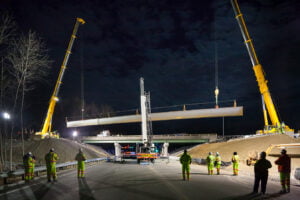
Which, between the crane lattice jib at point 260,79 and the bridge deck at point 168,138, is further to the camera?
the bridge deck at point 168,138

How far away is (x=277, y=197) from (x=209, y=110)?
34.9 meters

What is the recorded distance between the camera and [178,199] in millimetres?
7988

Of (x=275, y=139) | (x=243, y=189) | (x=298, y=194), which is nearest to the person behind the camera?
(x=298, y=194)

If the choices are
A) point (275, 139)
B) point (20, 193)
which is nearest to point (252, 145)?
point (275, 139)

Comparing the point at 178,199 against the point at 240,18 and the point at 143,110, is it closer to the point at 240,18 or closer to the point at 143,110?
the point at 143,110

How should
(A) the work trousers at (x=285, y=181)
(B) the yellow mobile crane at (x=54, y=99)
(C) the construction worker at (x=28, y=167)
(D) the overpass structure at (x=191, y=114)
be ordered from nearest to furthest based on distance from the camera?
1. (A) the work trousers at (x=285, y=181)
2. (C) the construction worker at (x=28, y=167)
3. (D) the overpass structure at (x=191, y=114)
4. (B) the yellow mobile crane at (x=54, y=99)

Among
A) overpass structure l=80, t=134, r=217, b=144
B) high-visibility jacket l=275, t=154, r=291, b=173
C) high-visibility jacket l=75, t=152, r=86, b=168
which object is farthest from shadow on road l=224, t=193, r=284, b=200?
overpass structure l=80, t=134, r=217, b=144

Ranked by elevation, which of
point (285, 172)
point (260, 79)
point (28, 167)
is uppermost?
point (260, 79)

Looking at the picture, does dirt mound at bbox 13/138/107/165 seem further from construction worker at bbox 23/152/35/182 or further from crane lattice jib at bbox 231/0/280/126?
crane lattice jib at bbox 231/0/280/126

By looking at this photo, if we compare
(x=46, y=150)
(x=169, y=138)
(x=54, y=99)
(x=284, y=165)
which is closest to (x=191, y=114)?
(x=169, y=138)

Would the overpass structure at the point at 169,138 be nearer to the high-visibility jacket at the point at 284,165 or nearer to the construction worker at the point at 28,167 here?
the high-visibility jacket at the point at 284,165

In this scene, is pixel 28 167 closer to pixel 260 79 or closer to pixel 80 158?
pixel 80 158

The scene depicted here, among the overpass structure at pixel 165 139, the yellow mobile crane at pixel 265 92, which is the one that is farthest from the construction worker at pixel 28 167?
the overpass structure at pixel 165 139

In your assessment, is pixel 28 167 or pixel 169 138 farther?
pixel 169 138
